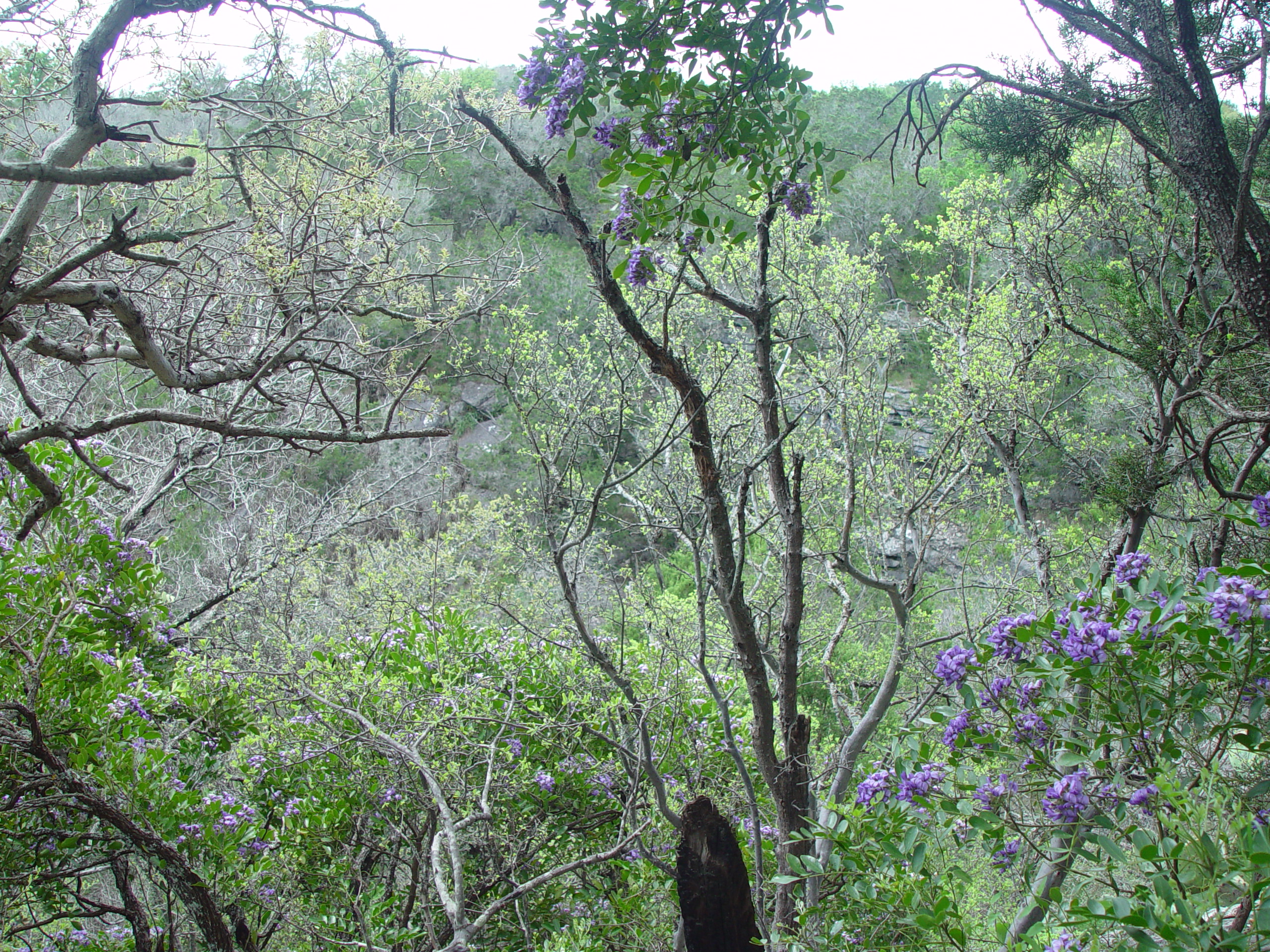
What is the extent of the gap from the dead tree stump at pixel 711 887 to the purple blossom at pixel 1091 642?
101cm

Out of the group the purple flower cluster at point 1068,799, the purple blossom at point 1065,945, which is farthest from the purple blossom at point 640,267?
the purple blossom at point 1065,945

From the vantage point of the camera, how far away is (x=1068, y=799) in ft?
3.97

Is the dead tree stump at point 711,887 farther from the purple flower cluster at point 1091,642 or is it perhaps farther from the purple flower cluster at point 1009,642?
the purple flower cluster at point 1091,642

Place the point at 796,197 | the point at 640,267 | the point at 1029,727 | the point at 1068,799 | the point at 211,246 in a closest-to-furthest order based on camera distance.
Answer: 1. the point at 1068,799
2. the point at 1029,727
3. the point at 640,267
4. the point at 796,197
5. the point at 211,246

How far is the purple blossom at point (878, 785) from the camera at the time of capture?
4.70 ft

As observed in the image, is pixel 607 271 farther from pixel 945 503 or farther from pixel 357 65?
pixel 945 503

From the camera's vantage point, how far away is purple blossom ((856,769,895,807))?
1.43m

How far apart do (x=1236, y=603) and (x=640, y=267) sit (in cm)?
132

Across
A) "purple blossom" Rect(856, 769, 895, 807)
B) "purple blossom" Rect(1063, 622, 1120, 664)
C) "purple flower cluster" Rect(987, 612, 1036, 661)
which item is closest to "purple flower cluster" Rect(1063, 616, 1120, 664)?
"purple blossom" Rect(1063, 622, 1120, 664)

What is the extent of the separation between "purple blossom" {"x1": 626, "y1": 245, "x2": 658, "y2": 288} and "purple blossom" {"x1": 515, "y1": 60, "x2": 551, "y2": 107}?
0.39 m

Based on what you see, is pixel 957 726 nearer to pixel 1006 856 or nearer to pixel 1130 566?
pixel 1006 856

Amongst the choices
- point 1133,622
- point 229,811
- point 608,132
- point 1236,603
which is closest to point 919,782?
point 1133,622

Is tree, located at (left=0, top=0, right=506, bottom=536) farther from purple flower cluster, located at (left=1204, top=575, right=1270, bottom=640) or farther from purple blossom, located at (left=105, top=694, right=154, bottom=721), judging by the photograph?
purple flower cluster, located at (left=1204, top=575, right=1270, bottom=640)

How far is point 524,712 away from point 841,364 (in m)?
2.41
